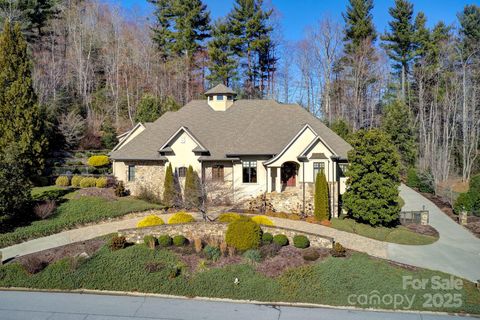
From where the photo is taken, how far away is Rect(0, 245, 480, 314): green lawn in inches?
574

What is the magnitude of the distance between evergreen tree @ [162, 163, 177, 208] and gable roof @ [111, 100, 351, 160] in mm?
1722

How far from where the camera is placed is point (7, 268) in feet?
54.1

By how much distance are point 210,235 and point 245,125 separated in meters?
12.6

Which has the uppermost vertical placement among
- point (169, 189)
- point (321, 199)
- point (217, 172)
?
point (217, 172)

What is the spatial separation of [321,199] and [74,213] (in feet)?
49.0

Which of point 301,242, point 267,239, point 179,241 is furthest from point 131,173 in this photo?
point 301,242

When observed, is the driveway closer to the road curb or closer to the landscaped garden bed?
the landscaped garden bed

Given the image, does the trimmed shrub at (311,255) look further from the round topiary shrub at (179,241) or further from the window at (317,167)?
the window at (317,167)

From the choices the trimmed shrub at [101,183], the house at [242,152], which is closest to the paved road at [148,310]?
the house at [242,152]

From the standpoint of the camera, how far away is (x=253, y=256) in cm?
1719

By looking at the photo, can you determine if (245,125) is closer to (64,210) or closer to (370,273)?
(64,210)

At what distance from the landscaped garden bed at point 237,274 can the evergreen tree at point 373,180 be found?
575 cm

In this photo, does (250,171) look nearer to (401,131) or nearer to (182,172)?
(182,172)

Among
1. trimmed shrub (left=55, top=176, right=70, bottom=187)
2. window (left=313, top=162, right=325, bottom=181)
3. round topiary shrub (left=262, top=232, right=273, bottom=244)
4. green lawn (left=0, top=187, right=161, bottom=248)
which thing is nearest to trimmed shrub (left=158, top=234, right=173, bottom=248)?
round topiary shrub (left=262, top=232, right=273, bottom=244)
